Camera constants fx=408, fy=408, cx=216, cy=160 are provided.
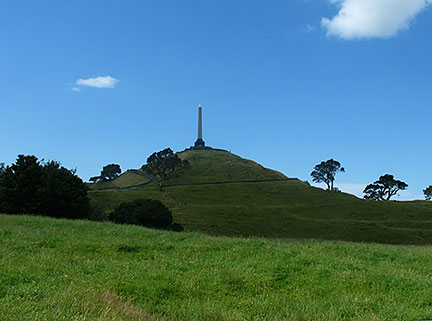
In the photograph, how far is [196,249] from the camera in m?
18.4

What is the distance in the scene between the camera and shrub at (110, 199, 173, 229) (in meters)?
46.9

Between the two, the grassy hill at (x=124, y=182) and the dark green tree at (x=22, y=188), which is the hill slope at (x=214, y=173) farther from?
the dark green tree at (x=22, y=188)

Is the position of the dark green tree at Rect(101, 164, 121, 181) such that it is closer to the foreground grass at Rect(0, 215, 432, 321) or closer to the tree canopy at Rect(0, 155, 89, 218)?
the tree canopy at Rect(0, 155, 89, 218)

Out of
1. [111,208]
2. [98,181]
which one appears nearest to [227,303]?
[111,208]

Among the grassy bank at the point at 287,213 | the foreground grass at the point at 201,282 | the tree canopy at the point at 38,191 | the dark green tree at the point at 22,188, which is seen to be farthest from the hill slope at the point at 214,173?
the foreground grass at the point at 201,282

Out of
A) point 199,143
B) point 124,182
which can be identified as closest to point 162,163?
point 124,182

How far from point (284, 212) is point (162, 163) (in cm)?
5112

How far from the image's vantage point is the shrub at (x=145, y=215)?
1848 inches

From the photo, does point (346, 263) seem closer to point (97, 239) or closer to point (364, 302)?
point (364, 302)

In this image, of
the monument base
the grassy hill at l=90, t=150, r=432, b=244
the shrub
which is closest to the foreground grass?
the shrub

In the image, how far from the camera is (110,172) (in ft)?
454

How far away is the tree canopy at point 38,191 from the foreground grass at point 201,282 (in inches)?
1226

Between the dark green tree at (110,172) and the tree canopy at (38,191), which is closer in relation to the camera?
the tree canopy at (38,191)

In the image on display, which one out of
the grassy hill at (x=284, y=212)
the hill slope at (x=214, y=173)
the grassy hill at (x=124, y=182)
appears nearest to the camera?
the grassy hill at (x=284, y=212)
